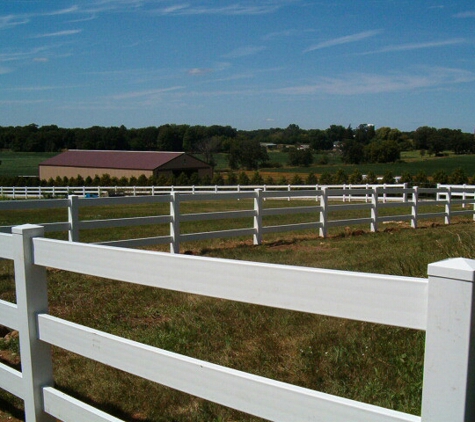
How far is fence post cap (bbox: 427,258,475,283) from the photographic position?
1658 mm

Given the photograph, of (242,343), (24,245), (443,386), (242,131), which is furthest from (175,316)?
(242,131)

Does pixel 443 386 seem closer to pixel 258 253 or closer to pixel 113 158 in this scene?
pixel 258 253

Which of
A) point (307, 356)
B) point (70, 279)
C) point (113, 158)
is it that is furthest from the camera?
point (113, 158)

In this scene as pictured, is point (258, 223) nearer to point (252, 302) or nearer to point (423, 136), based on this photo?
point (252, 302)

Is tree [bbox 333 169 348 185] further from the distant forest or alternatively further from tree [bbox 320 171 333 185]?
the distant forest

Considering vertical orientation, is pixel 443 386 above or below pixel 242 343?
above

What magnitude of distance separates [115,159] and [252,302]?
67.5m

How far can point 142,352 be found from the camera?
9.09ft

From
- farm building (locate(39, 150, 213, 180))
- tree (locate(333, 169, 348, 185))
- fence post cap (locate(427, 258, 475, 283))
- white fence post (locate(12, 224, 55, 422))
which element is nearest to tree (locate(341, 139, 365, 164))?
farm building (locate(39, 150, 213, 180))

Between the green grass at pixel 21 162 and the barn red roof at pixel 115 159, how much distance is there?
1441 cm

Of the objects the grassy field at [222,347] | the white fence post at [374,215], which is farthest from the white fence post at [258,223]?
the grassy field at [222,347]

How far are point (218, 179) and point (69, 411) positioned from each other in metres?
52.7

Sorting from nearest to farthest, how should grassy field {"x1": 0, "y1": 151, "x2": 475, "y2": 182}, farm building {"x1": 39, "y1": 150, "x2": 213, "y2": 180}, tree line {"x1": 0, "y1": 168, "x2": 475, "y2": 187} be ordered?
tree line {"x1": 0, "y1": 168, "x2": 475, "y2": 187}
farm building {"x1": 39, "y1": 150, "x2": 213, "y2": 180}
grassy field {"x1": 0, "y1": 151, "x2": 475, "y2": 182}

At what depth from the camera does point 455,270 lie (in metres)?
1.69
